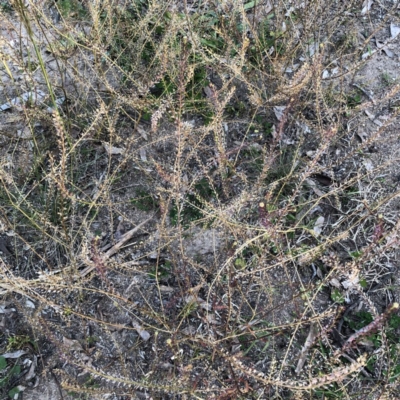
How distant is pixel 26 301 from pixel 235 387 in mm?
1142

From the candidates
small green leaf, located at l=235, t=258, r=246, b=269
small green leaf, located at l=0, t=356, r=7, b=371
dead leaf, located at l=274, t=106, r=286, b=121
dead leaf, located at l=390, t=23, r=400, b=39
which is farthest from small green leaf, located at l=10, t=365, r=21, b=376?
dead leaf, located at l=390, t=23, r=400, b=39

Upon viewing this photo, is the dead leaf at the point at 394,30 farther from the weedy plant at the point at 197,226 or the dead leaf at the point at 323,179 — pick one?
the dead leaf at the point at 323,179

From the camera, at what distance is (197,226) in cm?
244

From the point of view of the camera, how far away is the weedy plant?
6.12ft

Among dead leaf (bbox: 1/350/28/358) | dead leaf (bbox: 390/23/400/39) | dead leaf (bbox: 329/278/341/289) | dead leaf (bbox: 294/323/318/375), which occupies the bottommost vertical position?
dead leaf (bbox: 294/323/318/375)

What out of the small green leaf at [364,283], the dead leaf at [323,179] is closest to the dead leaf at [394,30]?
the dead leaf at [323,179]

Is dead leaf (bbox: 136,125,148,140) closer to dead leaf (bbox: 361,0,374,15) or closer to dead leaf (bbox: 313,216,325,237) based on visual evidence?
dead leaf (bbox: 313,216,325,237)

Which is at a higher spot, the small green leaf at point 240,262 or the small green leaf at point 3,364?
the small green leaf at point 3,364

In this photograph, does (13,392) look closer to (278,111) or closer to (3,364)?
(3,364)

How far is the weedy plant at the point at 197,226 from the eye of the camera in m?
1.87

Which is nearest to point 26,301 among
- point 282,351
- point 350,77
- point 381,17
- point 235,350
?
point 235,350

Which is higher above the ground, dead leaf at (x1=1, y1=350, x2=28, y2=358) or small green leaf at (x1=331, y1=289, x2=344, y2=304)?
dead leaf at (x1=1, y1=350, x2=28, y2=358)

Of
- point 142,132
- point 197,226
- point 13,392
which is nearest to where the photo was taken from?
point 13,392

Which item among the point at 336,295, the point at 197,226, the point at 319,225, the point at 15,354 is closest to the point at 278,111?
the point at 319,225
